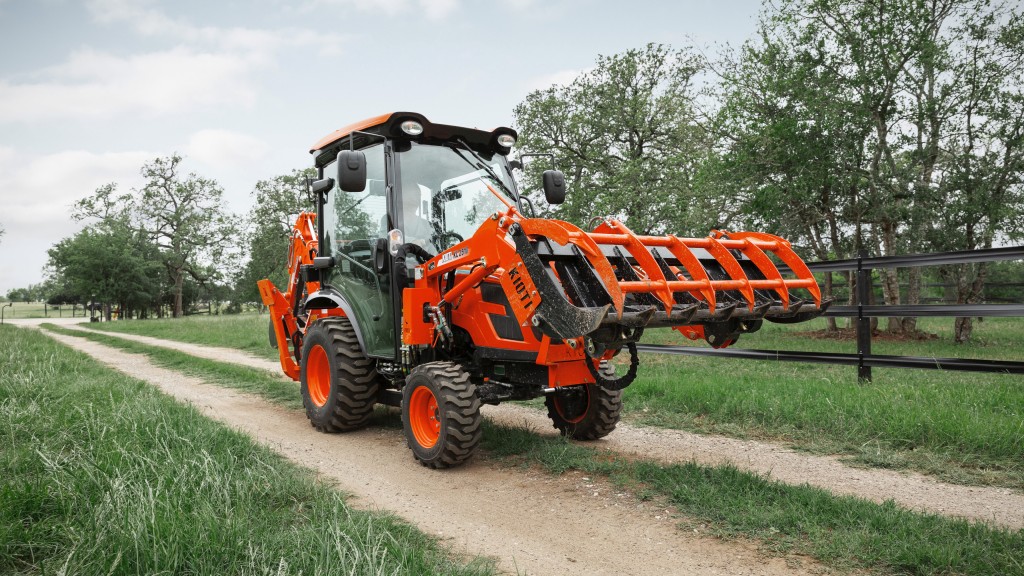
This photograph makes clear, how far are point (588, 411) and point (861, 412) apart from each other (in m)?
2.47

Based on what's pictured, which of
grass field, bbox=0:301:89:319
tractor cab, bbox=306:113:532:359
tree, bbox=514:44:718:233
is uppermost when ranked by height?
tree, bbox=514:44:718:233

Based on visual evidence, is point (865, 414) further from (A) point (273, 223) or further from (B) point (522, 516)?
(A) point (273, 223)

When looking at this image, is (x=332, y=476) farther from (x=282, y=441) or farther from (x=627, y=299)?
(x=627, y=299)

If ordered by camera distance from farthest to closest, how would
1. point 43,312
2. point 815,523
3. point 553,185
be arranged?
1. point 43,312
2. point 553,185
3. point 815,523

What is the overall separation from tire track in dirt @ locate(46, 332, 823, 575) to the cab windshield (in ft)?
6.40

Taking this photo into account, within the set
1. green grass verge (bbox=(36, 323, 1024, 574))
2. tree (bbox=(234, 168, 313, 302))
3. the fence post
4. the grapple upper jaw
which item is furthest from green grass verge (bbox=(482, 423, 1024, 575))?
tree (bbox=(234, 168, 313, 302))

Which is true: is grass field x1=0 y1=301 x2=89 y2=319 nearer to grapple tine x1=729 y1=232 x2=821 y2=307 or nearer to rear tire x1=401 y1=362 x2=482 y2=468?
rear tire x1=401 y1=362 x2=482 y2=468

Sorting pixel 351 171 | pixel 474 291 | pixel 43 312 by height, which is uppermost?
pixel 351 171

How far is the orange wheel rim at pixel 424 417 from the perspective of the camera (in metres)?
5.25

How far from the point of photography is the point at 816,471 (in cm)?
482

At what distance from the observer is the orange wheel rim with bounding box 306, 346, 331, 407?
22.5ft

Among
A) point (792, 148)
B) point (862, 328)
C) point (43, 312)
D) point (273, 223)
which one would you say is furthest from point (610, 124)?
point (43, 312)

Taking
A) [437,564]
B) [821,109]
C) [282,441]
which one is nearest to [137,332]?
[282,441]

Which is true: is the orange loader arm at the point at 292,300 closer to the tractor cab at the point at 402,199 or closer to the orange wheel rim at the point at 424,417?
the tractor cab at the point at 402,199
